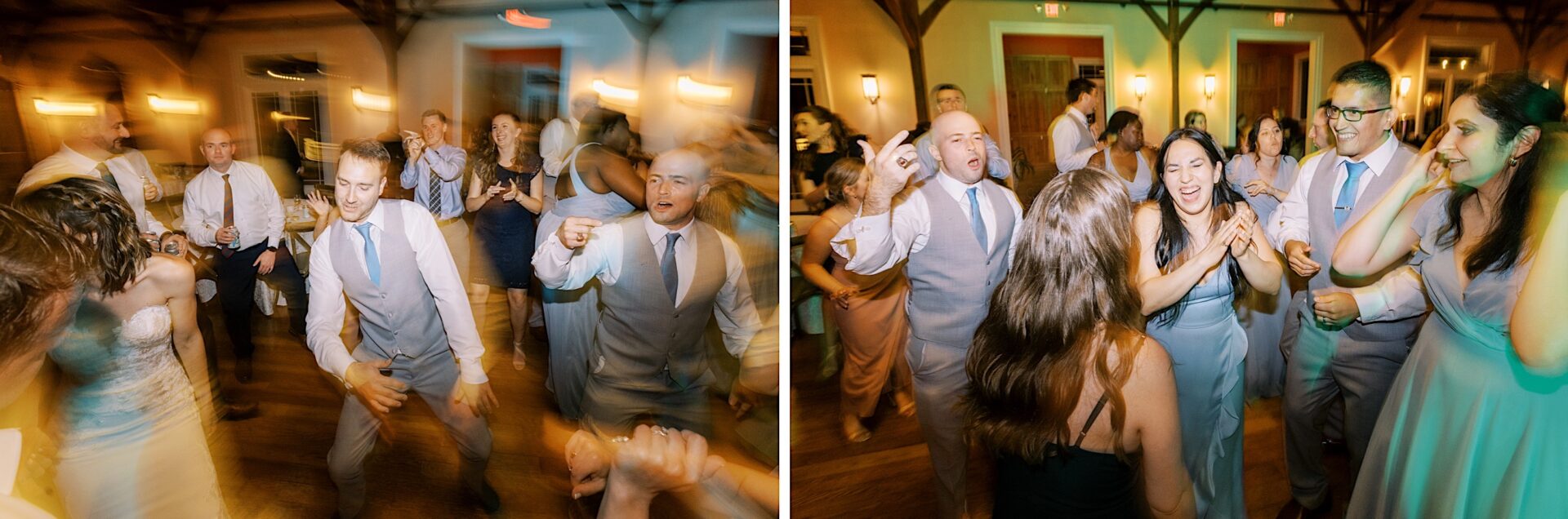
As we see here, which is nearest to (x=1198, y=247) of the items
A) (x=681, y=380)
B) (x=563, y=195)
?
(x=681, y=380)

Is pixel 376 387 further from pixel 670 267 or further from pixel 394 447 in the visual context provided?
pixel 670 267

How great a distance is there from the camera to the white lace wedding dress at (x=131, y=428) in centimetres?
192

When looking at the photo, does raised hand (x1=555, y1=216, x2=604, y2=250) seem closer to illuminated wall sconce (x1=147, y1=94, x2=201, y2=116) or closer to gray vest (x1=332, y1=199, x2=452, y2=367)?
gray vest (x1=332, y1=199, x2=452, y2=367)

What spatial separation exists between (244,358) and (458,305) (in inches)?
19.8

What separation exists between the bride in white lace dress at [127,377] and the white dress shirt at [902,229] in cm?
147

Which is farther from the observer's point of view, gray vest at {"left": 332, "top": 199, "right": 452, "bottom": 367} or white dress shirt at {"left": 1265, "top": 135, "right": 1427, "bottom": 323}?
gray vest at {"left": 332, "top": 199, "right": 452, "bottom": 367}

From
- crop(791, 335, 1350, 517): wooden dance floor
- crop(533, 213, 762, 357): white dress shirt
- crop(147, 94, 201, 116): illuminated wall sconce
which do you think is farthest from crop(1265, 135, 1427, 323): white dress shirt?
crop(147, 94, 201, 116): illuminated wall sconce

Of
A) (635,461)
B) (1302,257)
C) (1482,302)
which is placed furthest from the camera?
(635,461)

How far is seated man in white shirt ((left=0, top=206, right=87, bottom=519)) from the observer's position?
6.04ft

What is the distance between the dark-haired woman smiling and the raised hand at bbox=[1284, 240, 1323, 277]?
37mm

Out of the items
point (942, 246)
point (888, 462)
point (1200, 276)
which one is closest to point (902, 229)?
point (942, 246)

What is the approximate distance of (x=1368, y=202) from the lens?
1.82m

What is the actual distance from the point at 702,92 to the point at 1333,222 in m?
1.37

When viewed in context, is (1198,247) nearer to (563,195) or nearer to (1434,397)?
(1434,397)
